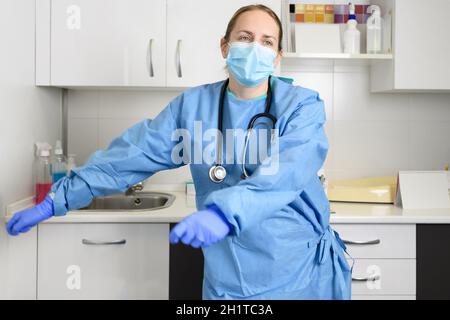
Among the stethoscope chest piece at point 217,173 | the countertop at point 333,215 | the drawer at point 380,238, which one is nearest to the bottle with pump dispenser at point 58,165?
the countertop at point 333,215

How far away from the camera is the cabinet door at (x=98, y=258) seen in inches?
77.4

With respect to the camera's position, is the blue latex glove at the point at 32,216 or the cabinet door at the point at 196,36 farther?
the cabinet door at the point at 196,36

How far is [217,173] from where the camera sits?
1.44 meters

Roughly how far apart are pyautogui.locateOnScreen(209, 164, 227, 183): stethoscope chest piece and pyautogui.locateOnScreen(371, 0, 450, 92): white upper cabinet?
1.14 metres

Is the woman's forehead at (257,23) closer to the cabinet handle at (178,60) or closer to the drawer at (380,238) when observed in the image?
the cabinet handle at (178,60)

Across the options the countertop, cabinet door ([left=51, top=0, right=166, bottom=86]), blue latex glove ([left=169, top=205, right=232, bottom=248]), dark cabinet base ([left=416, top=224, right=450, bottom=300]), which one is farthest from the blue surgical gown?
cabinet door ([left=51, top=0, right=166, bottom=86])

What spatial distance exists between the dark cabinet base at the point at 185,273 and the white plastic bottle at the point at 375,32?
1.16m

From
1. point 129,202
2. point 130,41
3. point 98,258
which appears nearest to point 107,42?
point 130,41

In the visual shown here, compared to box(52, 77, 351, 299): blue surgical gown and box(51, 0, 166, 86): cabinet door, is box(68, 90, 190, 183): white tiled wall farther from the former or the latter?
box(52, 77, 351, 299): blue surgical gown

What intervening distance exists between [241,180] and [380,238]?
2.92 feet

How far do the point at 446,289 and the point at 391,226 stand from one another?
0.33 meters

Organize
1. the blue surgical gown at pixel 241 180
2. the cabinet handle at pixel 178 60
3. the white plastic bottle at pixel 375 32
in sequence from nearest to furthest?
the blue surgical gown at pixel 241 180 → the cabinet handle at pixel 178 60 → the white plastic bottle at pixel 375 32

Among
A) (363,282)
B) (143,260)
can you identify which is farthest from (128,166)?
(363,282)
